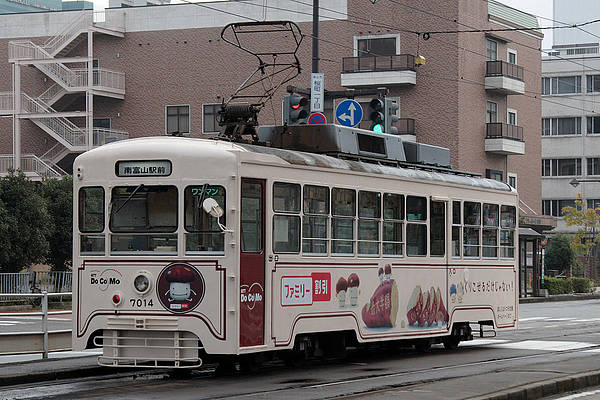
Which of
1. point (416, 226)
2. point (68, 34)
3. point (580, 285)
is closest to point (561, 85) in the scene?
point (580, 285)

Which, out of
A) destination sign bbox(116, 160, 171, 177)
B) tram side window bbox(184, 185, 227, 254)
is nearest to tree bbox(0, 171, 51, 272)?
destination sign bbox(116, 160, 171, 177)

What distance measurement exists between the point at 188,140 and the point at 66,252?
3070cm

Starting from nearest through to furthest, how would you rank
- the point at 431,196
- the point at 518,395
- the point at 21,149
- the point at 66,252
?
the point at 518,395, the point at 431,196, the point at 66,252, the point at 21,149

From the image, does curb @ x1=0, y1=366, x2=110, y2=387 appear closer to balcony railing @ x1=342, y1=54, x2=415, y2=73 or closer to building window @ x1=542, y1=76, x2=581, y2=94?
balcony railing @ x1=342, y1=54, x2=415, y2=73

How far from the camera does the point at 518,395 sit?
1231cm

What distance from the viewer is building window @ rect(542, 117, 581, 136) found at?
82.4 meters

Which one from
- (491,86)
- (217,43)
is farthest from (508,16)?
(217,43)

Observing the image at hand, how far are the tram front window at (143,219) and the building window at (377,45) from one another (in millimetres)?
39330

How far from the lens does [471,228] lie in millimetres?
19172

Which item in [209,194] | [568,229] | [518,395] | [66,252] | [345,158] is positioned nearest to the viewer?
[518,395]

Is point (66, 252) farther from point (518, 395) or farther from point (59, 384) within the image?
point (518, 395)

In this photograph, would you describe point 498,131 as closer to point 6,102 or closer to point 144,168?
point 6,102

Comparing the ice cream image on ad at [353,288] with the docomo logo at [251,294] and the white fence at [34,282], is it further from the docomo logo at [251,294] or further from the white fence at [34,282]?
the white fence at [34,282]

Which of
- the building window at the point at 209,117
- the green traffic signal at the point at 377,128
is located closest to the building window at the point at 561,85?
the building window at the point at 209,117
